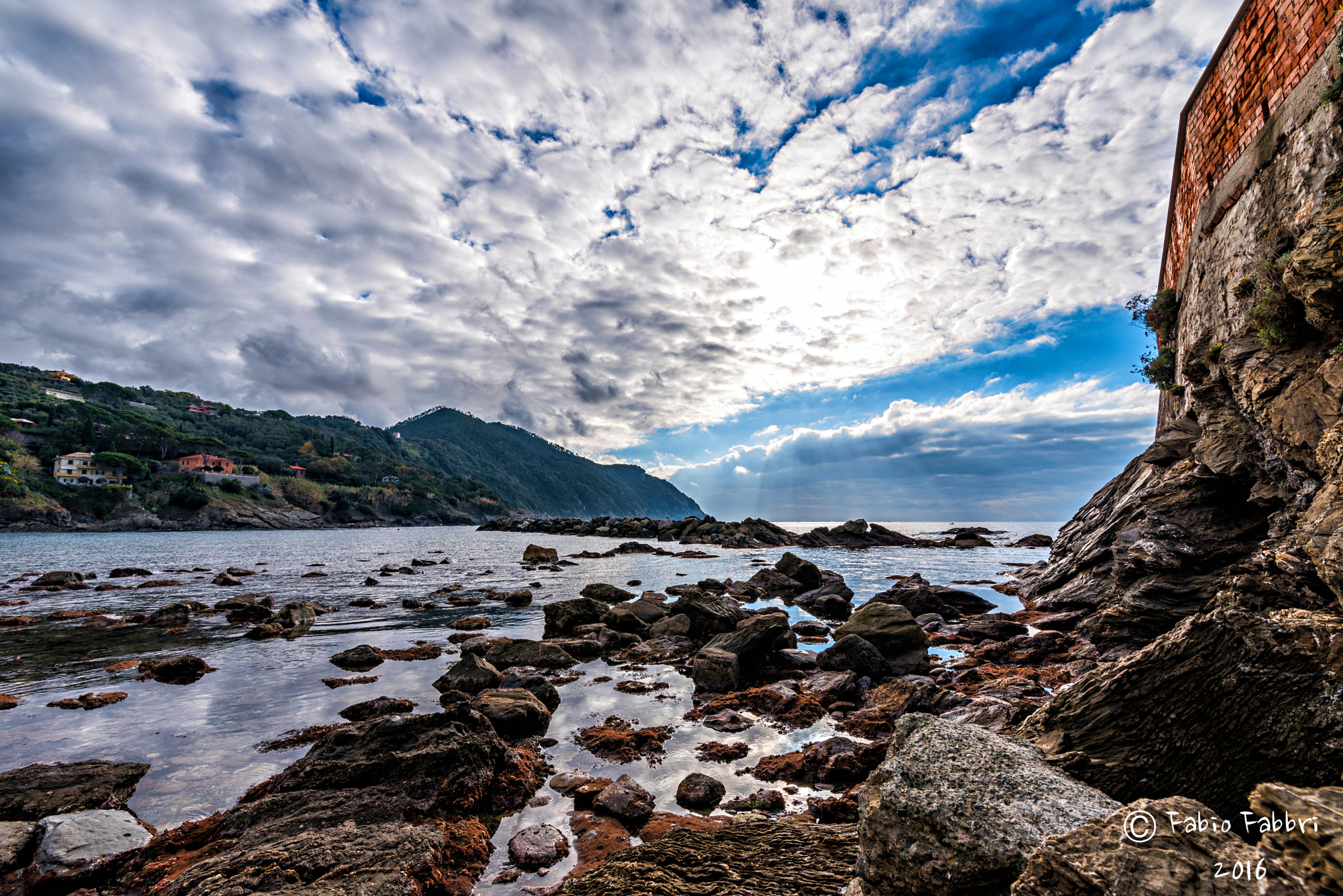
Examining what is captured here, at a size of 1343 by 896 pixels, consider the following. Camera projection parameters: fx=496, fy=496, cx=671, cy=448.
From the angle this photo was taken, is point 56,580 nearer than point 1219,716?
No

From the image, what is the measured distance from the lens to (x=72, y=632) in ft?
57.5

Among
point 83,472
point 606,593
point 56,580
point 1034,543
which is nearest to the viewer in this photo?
point 606,593

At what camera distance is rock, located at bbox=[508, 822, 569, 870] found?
598 centimetres

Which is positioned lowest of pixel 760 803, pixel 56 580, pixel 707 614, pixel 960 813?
pixel 56 580

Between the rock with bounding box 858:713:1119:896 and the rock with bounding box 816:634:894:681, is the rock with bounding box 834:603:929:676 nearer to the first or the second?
the rock with bounding box 816:634:894:681

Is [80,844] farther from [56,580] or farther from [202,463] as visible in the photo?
[202,463]

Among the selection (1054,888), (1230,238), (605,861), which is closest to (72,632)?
(605,861)

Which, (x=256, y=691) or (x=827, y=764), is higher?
(x=827, y=764)

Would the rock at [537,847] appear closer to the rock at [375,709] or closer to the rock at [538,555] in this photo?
the rock at [375,709]

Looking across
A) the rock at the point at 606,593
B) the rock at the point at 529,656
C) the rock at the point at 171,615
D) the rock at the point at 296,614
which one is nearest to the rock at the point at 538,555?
the rock at the point at 606,593

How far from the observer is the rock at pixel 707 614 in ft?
57.3

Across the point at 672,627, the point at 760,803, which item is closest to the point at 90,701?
the point at 672,627

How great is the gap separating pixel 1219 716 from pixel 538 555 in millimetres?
45982

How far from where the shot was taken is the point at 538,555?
46.3 m
